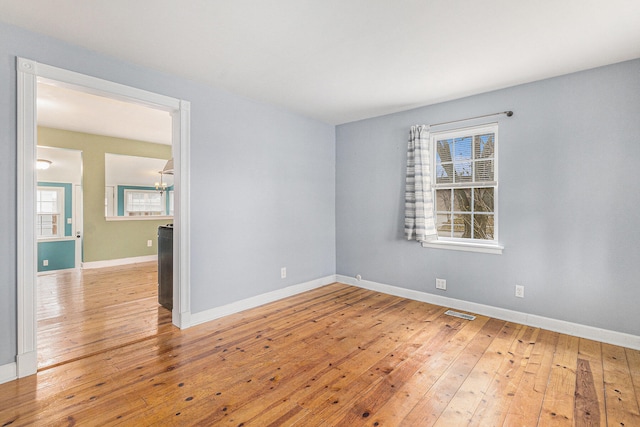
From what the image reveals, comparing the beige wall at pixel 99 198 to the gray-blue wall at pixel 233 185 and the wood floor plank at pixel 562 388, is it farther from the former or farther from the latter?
the wood floor plank at pixel 562 388

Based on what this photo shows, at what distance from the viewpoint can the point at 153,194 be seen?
7.05m

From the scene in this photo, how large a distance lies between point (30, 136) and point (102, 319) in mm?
2096

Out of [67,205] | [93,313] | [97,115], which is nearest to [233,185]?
[93,313]

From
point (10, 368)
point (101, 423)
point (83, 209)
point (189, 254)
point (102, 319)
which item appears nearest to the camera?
point (101, 423)

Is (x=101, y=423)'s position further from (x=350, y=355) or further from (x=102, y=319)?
(x=102, y=319)

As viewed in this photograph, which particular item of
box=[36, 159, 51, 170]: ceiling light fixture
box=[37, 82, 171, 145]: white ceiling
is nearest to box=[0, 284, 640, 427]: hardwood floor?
box=[37, 82, 171, 145]: white ceiling

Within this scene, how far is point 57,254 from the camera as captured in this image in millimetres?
5852

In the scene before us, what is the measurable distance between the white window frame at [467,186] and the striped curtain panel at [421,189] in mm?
108

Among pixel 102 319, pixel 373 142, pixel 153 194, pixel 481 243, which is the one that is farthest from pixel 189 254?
pixel 153 194

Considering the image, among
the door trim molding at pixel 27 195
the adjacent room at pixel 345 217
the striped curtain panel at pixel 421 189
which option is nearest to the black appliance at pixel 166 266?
the adjacent room at pixel 345 217

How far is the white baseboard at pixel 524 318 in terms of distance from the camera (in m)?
2.68

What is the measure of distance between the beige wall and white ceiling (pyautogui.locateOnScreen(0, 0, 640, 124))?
411 centimetres

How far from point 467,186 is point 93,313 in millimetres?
4632

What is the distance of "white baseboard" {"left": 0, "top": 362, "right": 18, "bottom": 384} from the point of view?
210 centimetres
